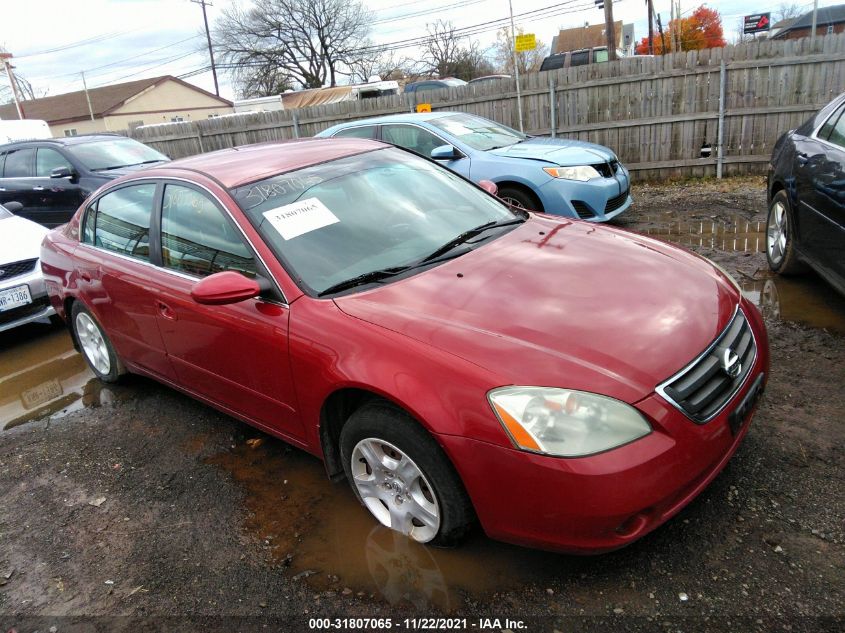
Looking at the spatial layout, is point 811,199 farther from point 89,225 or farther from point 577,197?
point 89,225

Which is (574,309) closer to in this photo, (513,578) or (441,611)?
(513,578)

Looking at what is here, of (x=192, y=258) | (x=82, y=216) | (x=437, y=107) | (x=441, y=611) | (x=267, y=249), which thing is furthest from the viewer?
(x=437, y=107)

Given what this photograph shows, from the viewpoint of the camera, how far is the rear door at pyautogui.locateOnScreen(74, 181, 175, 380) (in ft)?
11.5

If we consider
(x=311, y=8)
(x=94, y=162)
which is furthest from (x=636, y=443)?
(x=311, y=8)

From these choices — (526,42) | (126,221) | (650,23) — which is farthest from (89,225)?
(650,23)

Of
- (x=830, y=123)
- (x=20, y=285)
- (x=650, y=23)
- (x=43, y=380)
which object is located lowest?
(x=43, y=380)

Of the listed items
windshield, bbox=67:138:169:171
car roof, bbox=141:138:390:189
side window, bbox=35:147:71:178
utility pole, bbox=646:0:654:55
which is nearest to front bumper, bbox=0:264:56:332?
car roof, bbox=141:138:390:189

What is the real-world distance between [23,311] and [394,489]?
473 cm

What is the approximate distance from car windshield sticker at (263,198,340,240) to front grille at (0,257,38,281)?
13.1ft

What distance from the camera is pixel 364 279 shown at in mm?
2695

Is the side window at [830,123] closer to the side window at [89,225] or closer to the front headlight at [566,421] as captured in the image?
the front headlight at [566,421]

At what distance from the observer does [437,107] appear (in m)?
11.7

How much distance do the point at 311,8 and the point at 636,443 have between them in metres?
49.7

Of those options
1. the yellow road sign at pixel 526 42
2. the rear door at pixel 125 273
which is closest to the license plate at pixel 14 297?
the rear door at pixel 125 273
